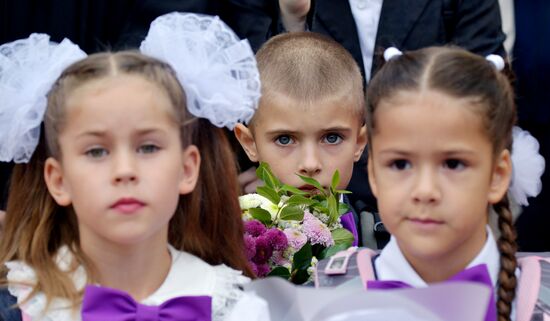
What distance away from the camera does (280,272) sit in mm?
3879

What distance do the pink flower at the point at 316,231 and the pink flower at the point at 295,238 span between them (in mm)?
32

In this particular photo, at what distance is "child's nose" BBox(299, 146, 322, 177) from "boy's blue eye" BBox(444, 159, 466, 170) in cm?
132

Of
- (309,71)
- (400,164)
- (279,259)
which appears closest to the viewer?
(400,164)

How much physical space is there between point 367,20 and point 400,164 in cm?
203

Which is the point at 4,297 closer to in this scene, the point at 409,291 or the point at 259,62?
the point at 409,291

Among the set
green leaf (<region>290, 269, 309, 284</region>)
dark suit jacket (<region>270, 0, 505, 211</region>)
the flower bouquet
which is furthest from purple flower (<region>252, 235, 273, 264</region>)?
dark suit jacket (<region>270, 0, 505, 211</region>)

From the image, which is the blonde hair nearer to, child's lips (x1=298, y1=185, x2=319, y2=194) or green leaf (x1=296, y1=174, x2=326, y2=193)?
green leaf (x1=296, y1=174, x2=326, y2=193)

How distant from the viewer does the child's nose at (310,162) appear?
4.42 metres

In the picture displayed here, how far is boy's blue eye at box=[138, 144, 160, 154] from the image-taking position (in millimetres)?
3234

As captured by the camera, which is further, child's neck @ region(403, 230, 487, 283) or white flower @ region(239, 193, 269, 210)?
white flower @ region(239, 193, 269, 210)

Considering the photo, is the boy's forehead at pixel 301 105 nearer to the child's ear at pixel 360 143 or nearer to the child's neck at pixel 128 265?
the child's ear at pixel 360 143

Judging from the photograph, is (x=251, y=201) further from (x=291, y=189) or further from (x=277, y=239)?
(x=277, y=239)

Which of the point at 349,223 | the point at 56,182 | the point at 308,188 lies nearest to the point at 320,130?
the point at 308,188

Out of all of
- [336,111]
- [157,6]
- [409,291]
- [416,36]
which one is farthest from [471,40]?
[409,291]
